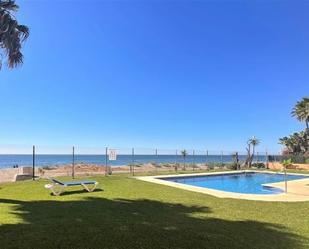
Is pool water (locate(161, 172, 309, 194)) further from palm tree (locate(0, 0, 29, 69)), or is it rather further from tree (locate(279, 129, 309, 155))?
tree (locate(279, 129, 309, 155))

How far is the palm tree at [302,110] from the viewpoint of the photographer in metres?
42.3

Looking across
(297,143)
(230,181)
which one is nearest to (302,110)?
(297,143)

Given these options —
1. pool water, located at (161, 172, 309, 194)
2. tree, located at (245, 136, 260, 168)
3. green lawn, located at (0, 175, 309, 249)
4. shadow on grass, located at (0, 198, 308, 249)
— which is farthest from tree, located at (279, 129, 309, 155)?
shadow on grass, located at (0, 198, 308, 249)

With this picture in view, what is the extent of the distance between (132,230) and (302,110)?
41.9 m

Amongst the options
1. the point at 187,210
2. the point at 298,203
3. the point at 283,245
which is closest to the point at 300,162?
the point at 298,203

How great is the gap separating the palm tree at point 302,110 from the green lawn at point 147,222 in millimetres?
34699

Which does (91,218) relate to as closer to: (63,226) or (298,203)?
(63,226)

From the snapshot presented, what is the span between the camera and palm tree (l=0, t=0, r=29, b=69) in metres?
10.7

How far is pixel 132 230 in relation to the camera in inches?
256

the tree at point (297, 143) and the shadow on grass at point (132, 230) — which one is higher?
the tree at point (297, 143)

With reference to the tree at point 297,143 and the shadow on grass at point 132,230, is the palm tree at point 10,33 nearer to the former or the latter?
the shadow on grass at point 132,230

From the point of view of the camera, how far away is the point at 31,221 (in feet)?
23.8

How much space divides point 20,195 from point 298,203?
9762mm

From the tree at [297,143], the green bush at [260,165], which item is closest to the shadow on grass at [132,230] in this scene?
the green bush at [260,165]
